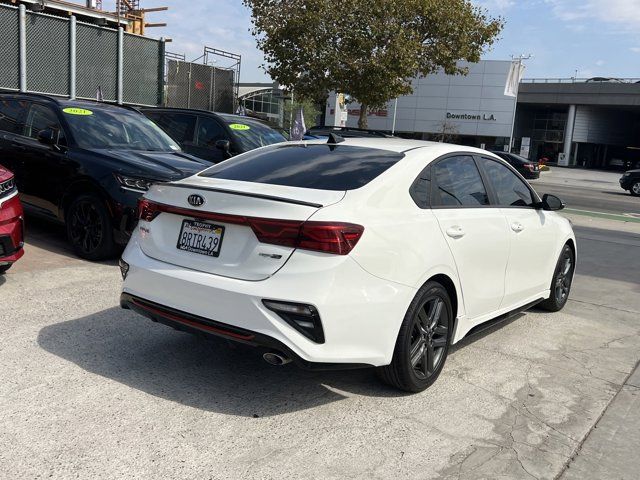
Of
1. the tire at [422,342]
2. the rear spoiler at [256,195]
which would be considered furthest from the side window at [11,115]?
the tire at [422,342]

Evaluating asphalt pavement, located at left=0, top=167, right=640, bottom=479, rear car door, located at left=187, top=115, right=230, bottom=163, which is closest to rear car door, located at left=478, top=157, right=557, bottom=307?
asphalt pavement, located at left=0, top=167, right=640, bottom=479

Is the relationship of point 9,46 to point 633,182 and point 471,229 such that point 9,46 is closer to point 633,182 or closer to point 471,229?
point 471,229

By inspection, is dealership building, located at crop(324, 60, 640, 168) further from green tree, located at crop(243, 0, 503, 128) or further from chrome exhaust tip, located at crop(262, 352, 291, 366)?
chrome exhaust tip, located at crop(262, 352, 291, 366)

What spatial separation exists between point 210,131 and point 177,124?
0.73 m

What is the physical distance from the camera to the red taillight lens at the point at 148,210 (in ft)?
13.2

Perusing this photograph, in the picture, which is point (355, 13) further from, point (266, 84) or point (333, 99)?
point (333, 99)

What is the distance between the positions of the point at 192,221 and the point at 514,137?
235 feet

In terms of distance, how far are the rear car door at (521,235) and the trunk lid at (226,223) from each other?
1.97 meters

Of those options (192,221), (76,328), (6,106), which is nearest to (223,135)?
(6,106)

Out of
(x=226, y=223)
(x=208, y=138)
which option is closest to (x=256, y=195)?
(x=226, y=223)

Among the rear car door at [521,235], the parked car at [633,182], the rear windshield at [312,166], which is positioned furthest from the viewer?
the parked car at [633,182]

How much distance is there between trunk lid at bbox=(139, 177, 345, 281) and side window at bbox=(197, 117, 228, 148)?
6.02m

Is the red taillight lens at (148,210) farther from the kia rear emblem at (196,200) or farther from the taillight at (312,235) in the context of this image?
the taillight at (312,235)

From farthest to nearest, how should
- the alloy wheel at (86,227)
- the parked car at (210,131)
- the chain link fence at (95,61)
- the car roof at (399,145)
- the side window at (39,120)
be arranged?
the chain link fence at (95,61) < the parked car at (210,131) < the side window at (39,120) < the alloy wheel at (86,227) < the car roof at (399,145)
